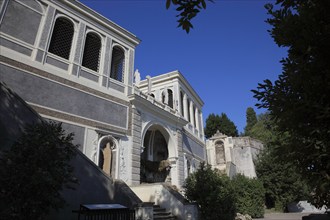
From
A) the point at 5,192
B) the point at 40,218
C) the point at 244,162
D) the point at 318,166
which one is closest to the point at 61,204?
the point at 40,218

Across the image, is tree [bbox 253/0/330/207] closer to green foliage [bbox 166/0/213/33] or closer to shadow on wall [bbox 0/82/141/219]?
green foliage [bbox 166/0/213/33]

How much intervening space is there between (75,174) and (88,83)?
623cm

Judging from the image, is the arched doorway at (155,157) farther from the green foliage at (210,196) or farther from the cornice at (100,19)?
the cornice at (100,19)

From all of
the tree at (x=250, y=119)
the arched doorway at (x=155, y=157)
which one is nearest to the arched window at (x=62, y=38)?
the arched doorway at (x=155, y=157)

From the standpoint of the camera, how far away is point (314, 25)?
390cm

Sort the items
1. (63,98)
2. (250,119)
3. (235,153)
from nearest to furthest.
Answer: (63,98) → (235,153) → (250,119)

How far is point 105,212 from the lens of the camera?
6.73 meters

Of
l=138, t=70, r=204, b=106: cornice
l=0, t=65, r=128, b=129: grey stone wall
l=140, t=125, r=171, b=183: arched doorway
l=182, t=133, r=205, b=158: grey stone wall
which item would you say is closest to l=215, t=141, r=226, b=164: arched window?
l=182, t=133, r=205, b=158: grey stone wall

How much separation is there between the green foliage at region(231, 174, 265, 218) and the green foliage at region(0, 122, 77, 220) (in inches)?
544

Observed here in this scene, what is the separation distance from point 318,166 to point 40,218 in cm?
581

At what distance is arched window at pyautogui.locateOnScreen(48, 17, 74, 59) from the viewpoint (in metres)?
12.6

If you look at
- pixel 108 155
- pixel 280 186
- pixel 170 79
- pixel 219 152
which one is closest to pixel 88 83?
pixel 108 155

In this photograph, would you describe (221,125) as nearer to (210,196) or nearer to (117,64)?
(117,64)

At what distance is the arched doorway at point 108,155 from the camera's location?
1235 cm
